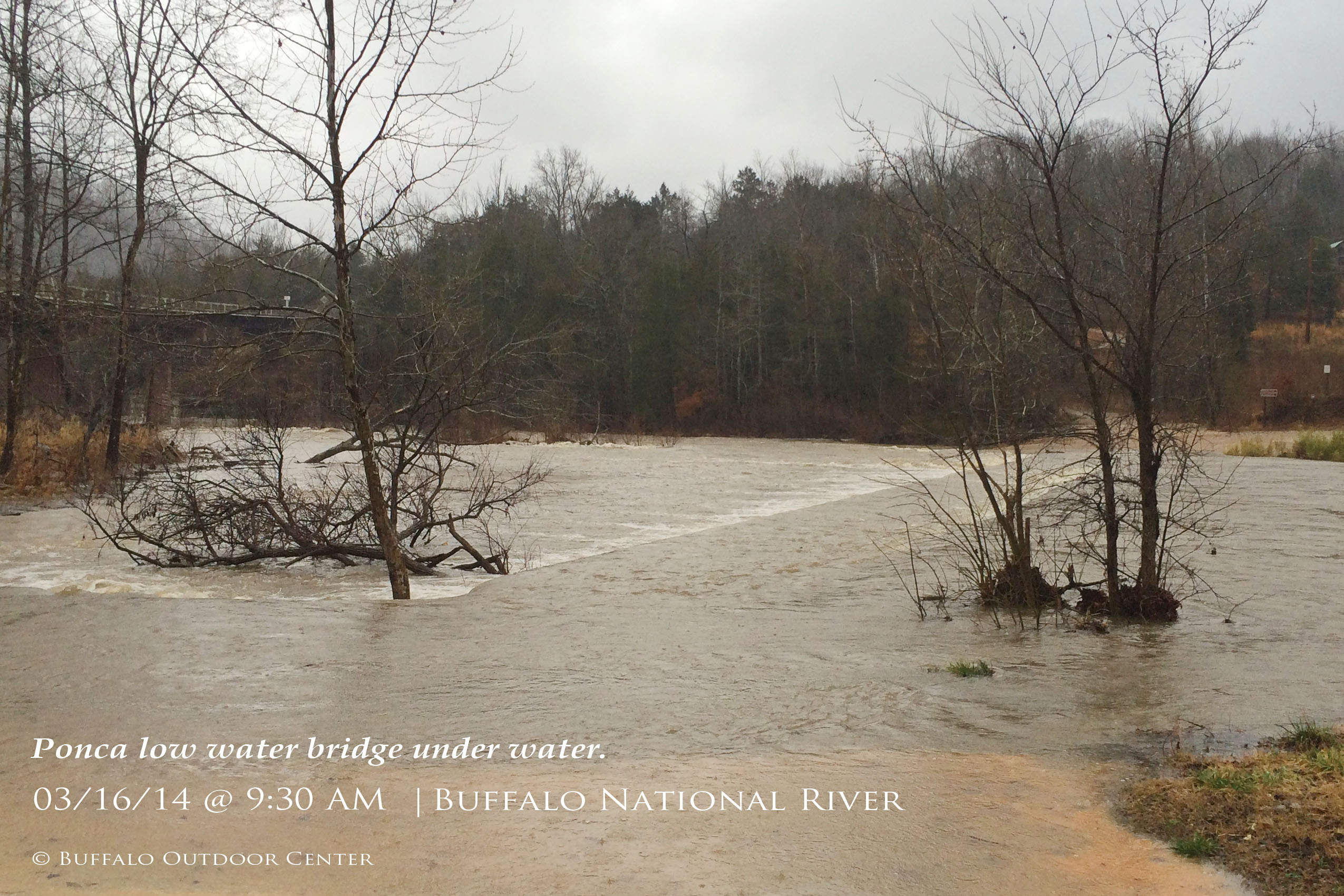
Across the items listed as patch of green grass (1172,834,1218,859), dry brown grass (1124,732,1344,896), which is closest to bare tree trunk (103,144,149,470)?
dry brown grass (1124,732,1344,896)

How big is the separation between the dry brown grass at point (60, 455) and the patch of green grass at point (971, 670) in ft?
53.1

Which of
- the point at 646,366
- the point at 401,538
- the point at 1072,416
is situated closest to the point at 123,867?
the point at 1072,416

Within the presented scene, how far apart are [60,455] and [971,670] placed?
24.3 meters

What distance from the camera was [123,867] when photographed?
4.97 metres

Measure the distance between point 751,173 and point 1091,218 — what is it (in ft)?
252

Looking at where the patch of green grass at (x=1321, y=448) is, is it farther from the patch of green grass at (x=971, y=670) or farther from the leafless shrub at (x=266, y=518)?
the patch of green grass at (x=971, y=670)

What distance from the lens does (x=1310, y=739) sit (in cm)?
627

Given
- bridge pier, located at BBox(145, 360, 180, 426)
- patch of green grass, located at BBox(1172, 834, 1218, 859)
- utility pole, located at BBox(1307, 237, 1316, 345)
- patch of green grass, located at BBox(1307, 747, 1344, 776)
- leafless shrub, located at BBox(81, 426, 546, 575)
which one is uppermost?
utility pole, located at BBox(1307, 237, 1316, 345)

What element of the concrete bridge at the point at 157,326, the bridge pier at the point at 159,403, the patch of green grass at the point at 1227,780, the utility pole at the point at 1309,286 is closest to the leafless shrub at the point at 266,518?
the concrete bridge at the point at 157,326

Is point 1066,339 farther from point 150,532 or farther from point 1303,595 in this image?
point 150,532

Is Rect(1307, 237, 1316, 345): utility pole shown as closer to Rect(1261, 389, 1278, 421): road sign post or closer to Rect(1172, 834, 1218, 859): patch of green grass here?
Rect(1261, 389, 1278, 421): road sign post

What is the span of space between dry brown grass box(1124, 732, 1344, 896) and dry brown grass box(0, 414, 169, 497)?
741 inches

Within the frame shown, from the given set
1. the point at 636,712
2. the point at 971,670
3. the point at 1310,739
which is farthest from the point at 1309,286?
the point at 636,712

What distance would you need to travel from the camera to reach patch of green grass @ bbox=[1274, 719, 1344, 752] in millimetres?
6148
